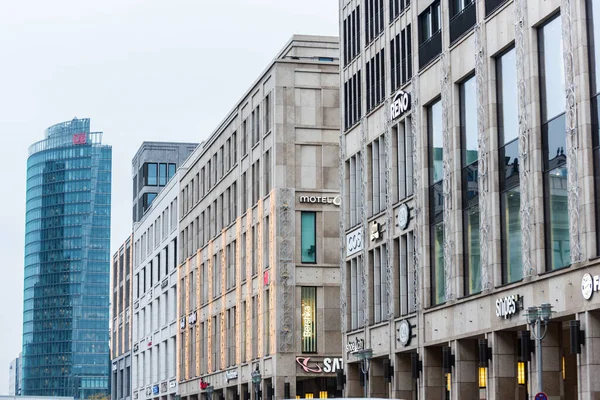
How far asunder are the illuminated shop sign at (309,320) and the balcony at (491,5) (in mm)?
30615

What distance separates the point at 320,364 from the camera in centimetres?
7356

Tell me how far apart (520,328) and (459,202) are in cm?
707

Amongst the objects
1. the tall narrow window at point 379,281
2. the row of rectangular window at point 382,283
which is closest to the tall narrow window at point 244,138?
the row of rectangular window at point 382,283

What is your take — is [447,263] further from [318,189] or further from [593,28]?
[318,189]

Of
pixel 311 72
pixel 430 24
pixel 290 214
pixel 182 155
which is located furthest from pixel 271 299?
pixel 182 155

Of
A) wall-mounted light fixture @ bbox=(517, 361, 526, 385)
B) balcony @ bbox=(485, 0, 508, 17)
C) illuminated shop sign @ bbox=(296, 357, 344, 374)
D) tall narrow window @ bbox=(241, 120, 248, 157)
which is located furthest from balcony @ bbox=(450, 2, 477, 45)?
tall narrow window @ bbox=(241, 120, 248, 157)

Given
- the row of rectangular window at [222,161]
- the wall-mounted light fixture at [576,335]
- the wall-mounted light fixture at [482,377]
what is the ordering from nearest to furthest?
the wall-mounted light fixture at [576,335]
the wall-mounted light fixture at [482,377]
the row of rectangular window at [222,161]

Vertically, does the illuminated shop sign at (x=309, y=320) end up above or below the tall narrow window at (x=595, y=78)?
below

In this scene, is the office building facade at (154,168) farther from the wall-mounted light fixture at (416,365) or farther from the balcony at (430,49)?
the wall-mounted light fixture at (416,365)

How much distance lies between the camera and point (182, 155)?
14112 cm

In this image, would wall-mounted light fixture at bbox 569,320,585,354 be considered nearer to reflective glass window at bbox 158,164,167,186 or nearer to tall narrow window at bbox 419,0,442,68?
tall narrow window at bbox 419,0,442,68

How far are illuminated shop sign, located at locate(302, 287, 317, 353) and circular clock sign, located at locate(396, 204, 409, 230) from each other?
1785 cm

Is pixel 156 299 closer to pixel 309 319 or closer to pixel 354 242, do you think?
pixel 309 319

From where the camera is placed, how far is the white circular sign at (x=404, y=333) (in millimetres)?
55531
